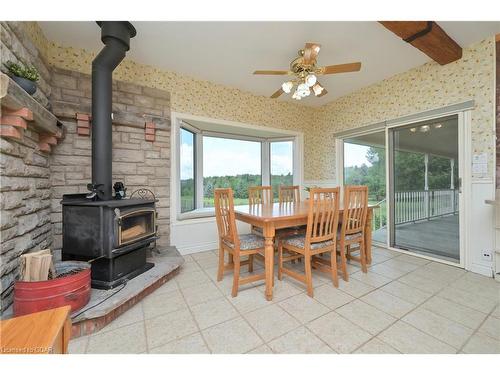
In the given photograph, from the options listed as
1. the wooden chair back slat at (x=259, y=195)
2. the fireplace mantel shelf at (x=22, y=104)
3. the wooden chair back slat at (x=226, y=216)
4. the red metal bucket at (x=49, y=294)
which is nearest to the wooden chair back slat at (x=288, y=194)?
the wooden chair back slat at (x=259, y=195)

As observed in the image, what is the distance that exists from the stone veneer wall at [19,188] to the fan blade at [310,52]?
2.17 m

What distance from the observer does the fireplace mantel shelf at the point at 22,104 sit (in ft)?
3.82

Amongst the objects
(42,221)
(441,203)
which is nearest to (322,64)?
(441,203)

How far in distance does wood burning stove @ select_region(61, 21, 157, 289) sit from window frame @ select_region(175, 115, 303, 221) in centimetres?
89

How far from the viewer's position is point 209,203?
12.5 ft

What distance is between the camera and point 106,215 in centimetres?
171

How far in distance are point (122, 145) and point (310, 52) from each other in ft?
7.64

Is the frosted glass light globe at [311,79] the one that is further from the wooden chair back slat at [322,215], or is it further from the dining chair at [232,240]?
the dining chair at [232,240]

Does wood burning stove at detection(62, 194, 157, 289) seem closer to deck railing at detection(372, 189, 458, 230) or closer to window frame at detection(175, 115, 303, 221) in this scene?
window frame at detection(175, 115, 303, 221)

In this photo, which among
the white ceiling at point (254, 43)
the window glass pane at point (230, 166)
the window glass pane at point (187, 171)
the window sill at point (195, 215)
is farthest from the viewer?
the window glass pane at point (230, 166)

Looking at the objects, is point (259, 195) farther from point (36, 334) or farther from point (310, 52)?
point (36, 334)

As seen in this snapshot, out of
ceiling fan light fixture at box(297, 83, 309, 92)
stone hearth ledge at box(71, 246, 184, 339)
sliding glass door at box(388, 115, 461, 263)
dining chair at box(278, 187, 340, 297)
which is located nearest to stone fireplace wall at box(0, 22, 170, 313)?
stone hearth ledge at box(71, 246, 184, 339)

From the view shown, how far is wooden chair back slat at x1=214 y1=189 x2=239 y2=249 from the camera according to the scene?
194cm
